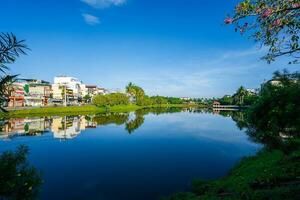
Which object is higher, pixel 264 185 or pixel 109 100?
pixel 109 100

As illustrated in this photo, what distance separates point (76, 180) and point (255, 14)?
16.9m

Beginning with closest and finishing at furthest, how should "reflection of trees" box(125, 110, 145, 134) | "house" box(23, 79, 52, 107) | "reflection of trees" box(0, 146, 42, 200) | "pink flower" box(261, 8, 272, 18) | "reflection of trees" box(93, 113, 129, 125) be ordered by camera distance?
"reflection of trees" box(0, 146, 42, 200) → "pink flower" box(261, 8, 272, 18) → "reflection of trees" box(125, 110, 145, 134) → "reflection of trees" box(93, 113, 129, 125) → "house" box(23, 79, 52, 107)

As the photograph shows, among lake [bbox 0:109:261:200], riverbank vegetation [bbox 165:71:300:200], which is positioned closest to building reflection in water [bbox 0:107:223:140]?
lake [bbox 0:109:261:200]

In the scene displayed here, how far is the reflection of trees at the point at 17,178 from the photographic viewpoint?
5539 millimetres

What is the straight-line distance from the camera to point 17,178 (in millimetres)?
5727

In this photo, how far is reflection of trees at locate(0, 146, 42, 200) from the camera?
554 centimetres

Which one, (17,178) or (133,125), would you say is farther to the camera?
(133,125)

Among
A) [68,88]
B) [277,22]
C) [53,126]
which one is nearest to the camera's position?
[277,22]

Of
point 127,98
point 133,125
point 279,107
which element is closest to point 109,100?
point 127,98

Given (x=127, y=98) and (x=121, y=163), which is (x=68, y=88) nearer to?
(x=127, y=98)

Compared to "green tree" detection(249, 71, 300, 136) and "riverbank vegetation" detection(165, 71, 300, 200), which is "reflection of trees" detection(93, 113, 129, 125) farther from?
"green tree" detection(249, 71, 300, 136)

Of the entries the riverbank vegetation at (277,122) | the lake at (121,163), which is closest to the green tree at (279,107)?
the riverbank vegetation at (277,122)

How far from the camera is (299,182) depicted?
468 inches

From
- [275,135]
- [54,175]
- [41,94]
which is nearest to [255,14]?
[275,135]
